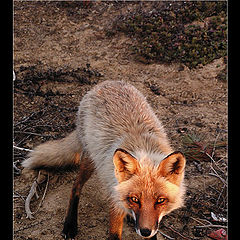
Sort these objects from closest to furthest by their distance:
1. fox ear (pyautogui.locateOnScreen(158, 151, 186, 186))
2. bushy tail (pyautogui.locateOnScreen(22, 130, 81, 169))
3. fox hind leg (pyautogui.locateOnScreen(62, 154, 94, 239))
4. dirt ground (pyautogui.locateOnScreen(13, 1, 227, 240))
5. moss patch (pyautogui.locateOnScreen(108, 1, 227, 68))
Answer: fox ear (pyautogui.locateOnScreen(158, 151, 186, 186))
fox hind leg (pyautogui.locateOnScreen(62, 154, 94, 239))
dirt ground (pyautogui.locateOnScreen(13, 1, 227, 240))
bushy tail (pyautogui.locateOnScreen(22, 130, 81, 169))
moss patch (pyautogui.locateOnScreen(108, 1, 227, 68))

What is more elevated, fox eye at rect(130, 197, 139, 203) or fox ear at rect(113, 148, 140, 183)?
fox ear at rect(113, 148, 140, 183)

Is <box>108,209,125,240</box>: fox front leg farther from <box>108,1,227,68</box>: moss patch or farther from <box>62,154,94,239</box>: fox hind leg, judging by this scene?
<box>108,1,227,68</box>: moss patch

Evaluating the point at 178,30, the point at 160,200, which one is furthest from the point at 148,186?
the point at 178,30

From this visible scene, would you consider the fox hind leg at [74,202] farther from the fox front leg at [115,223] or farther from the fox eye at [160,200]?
the fox eye at [160,200]

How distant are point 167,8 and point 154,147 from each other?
6479 mm

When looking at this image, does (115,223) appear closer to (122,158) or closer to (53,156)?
(122,158)

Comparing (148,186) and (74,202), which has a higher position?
(148,186)

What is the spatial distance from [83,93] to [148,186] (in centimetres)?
422

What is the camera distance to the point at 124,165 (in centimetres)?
265

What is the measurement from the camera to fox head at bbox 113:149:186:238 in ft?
8.00

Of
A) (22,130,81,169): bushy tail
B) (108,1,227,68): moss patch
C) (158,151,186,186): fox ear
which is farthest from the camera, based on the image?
(108,1,227,68): moss patch

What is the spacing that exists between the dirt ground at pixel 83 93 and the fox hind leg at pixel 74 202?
11 centimetres

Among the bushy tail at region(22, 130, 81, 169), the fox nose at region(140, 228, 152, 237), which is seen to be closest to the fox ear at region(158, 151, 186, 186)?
the fox nose at region(140, 228, 152, 237)

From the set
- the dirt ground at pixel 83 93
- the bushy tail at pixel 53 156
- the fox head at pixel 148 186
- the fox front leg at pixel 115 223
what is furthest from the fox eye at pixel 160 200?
the bushy tail at pixel 53 156
